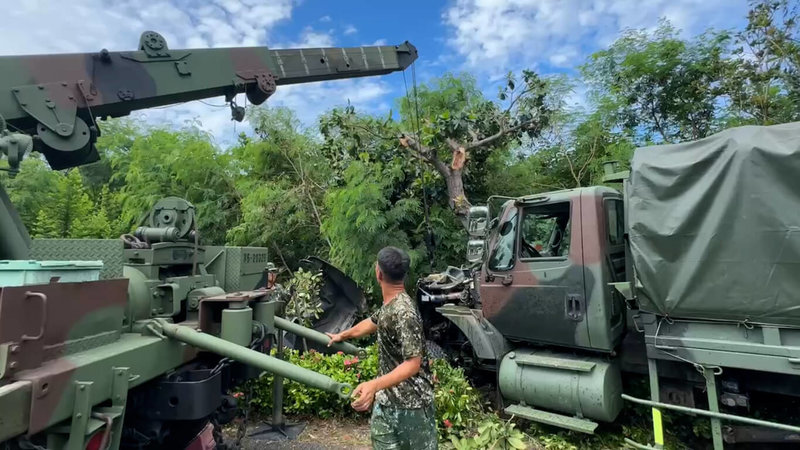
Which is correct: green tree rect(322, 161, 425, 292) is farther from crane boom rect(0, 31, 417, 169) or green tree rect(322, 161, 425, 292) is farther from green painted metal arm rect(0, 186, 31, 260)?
green painted metal arm rect(0, 186, 31, 260)

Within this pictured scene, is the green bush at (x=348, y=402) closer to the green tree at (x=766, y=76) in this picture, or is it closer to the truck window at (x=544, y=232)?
the truck window at (x=544, y=232)

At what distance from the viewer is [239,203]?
10578mm

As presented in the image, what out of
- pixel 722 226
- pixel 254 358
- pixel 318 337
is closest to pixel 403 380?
pixel 254 358

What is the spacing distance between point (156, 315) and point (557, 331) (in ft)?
10.9

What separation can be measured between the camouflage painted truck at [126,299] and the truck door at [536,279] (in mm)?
1808

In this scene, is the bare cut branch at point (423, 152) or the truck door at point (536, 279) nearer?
the truck door at point (536, 279)

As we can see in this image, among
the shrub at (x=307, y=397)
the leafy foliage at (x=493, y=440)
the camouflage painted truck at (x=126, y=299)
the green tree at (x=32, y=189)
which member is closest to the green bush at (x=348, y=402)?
the shrub at (x=307, y=397)

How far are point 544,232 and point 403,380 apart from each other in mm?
3447

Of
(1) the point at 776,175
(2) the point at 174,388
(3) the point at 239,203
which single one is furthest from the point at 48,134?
(3) the point at 239,203

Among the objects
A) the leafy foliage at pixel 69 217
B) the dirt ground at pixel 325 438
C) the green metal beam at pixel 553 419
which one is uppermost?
the leafy foliage at pixel 69 217

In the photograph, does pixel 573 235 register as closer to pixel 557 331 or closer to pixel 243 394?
pixel 557 331

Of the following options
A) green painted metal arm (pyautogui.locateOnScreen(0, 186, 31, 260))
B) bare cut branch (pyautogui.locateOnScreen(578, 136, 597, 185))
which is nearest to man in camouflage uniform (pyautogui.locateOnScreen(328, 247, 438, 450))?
green painted metal arm (pyautogui.locateOnScreen(0, 186, 31, 260))

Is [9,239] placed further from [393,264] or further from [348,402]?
[348,402]

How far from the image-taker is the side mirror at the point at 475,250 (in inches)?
210
